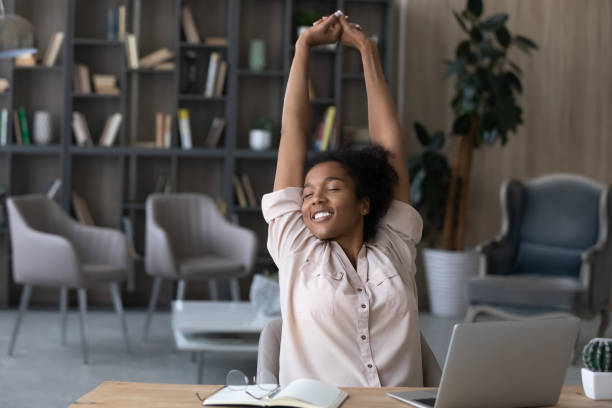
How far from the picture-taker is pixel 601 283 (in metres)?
5.09

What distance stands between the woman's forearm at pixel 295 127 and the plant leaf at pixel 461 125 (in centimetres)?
406

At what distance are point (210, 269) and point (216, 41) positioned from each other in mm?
1990

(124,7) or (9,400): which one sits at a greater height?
(124,7)

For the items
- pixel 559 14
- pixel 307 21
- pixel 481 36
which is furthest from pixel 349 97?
pixel 559 14

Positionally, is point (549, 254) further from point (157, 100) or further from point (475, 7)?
point (157, 100)

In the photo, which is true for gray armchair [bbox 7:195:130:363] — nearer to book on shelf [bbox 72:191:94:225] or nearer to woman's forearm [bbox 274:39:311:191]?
book on shelf [bbox 72:191:94:225]

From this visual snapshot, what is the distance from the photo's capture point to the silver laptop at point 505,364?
1428mm

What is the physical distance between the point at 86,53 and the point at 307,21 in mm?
1711

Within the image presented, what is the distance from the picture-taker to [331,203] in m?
1.94

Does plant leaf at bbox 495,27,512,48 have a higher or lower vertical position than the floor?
higher

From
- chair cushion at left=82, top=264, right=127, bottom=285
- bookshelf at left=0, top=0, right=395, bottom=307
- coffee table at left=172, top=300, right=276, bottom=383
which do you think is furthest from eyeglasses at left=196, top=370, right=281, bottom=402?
bookshelf at left=0, top=0, right=395, bottom=307

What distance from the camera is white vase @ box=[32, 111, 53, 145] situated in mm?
5988

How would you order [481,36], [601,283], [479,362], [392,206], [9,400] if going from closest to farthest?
[479,362] < [392,206] < [9,400] < [601,283] < [481,36]

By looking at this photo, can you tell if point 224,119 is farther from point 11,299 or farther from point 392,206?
point 392,206
